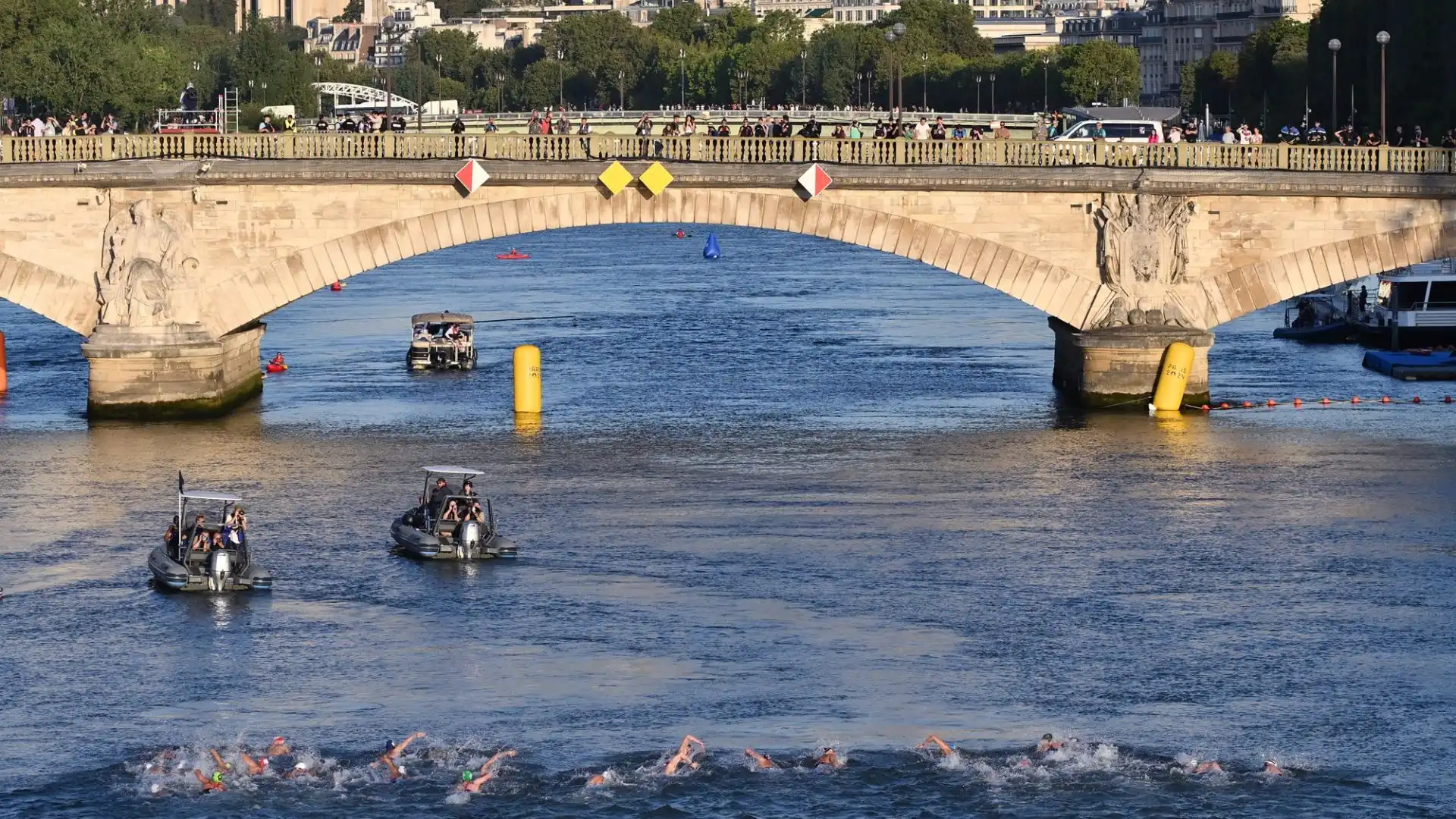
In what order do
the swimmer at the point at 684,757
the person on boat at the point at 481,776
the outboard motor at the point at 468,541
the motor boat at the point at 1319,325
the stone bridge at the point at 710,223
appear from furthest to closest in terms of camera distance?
the motor boat at the point at 1319,325
the stone bridge at the point at 710,223
the outboard motor at the point at 468,541
the swimmer at the point at 684,757
the person on boat at the point at 481,776

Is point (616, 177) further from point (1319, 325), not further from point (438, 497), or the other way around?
point (1319, 325)

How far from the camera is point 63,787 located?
1563 inches

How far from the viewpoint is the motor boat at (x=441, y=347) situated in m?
87.7

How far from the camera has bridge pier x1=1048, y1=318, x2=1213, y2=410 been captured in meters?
72.3

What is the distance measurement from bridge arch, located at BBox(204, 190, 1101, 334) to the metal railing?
1232mm

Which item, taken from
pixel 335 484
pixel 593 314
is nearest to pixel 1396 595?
pixel 335 484

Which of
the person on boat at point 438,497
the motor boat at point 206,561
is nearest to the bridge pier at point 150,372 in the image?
the person on boat at point 438,497

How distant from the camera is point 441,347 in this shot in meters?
87.7

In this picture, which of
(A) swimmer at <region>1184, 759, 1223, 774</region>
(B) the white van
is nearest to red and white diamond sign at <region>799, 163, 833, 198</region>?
(B) the white van

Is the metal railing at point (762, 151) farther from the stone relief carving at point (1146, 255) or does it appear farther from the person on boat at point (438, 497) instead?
the person on boat at point (438, 497)

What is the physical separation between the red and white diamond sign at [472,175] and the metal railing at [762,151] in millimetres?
570

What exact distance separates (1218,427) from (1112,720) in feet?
98.7

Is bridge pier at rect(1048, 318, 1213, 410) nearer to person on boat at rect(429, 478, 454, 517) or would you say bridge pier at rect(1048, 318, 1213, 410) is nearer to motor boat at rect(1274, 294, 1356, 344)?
person on boat at rect(429, 478, 454, 517)

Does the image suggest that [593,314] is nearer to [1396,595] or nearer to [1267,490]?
[1267,490]
